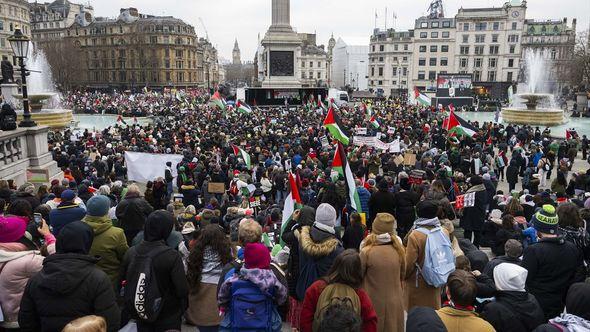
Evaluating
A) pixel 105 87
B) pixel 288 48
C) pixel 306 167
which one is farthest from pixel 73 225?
pixel 105 87

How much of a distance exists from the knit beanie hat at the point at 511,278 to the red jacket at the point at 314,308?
1.28 meters

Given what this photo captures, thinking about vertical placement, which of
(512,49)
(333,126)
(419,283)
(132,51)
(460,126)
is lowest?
(419,283)

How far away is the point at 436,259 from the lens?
546cm

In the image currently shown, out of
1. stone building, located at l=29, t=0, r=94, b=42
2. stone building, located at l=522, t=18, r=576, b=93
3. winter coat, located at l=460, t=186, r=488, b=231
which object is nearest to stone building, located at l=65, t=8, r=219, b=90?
stone building, located at l=29, t=0, r=94, b=42

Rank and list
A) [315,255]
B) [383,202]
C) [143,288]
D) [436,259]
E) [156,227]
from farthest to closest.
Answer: [383,202] < [436,259] < [315,255] < [156,227] < [143,288]

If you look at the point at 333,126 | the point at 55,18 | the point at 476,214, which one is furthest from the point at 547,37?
the point at 55,18

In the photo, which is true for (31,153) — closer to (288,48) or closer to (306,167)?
(306,167)

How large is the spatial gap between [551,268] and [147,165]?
1344cm

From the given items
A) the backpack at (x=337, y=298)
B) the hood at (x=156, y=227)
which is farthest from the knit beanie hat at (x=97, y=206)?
the backpack at (x=337, y=298)

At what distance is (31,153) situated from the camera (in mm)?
15180

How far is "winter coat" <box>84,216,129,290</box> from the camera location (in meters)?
5.38

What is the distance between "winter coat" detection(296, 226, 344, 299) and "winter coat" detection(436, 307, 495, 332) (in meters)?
1.43

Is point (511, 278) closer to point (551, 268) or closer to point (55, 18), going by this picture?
point (551, 268)

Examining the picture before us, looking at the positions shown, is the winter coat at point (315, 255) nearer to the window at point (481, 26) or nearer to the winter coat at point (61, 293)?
the winter coat at point (61, 293)
